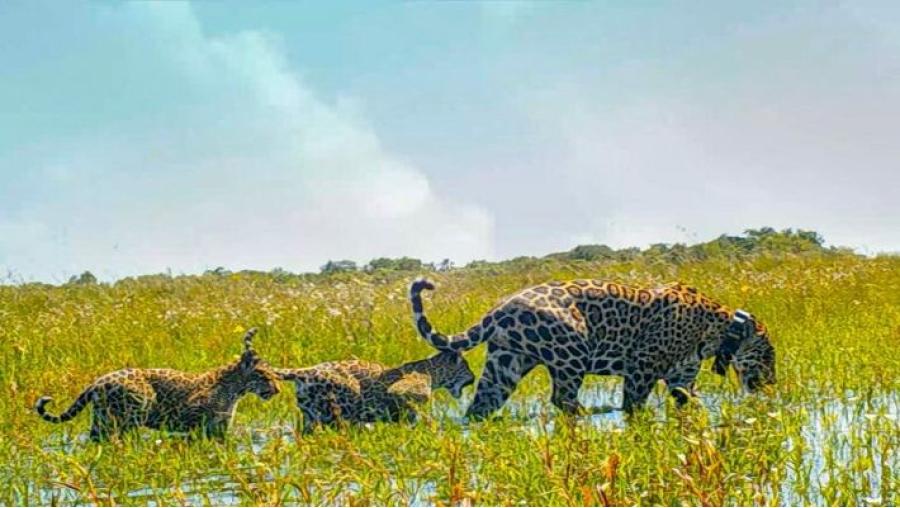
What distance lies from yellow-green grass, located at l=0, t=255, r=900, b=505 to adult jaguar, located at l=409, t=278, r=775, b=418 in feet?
1.06

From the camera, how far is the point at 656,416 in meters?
9.87

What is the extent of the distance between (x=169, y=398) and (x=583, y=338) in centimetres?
333

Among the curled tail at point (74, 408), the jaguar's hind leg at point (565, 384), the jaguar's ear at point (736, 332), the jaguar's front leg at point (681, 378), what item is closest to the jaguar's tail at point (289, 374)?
the curled tail at point (74, 408)

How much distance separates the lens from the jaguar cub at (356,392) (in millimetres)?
9594

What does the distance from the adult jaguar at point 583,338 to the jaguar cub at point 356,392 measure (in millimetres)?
622

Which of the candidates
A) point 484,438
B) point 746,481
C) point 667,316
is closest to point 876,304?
point 667,316

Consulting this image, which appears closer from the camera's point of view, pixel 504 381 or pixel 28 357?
pixel 504 381

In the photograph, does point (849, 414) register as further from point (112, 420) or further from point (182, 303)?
point (182, 303)

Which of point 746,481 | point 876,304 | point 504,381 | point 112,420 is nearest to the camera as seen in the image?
point 746,481

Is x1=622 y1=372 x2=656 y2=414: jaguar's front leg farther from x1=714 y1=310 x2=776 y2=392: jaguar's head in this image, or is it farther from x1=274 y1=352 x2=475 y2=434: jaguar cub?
x1=274 y1=352 x2=475 y2=434: jaguar cub

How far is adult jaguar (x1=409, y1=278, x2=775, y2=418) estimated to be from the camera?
1030 centimetres

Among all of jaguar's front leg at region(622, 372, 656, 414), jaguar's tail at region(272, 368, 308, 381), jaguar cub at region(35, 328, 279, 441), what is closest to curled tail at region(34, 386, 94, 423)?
jaguar cub at region(35, 328, 279, 441)

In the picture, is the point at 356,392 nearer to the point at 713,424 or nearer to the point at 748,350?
the point at 713,424

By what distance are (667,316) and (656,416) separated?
126cm
